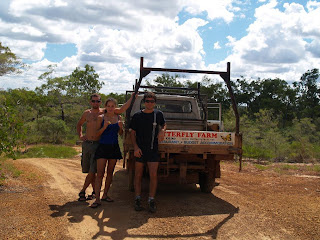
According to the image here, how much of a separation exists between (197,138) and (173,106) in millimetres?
2506

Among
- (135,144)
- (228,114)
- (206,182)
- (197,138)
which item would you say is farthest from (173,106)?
(228,114)

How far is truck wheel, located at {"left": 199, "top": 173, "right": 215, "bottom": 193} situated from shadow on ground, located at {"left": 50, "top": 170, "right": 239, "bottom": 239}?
0.13 metres

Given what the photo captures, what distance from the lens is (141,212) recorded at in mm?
5043

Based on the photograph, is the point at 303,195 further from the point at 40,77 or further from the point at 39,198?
the point at 40,77

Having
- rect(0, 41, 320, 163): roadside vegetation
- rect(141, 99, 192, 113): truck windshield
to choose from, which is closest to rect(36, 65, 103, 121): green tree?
rect(0, 41, 320, 163): roadside vegetation

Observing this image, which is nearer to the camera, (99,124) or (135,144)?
(135,144)

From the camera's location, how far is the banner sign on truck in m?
5.62

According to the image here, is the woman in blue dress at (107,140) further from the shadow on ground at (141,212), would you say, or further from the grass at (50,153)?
the grass at (50,153)

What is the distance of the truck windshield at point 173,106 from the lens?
7.97 meters

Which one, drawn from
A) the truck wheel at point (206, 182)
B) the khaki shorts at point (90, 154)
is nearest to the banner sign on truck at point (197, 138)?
the truck wheel at point (206, 182)

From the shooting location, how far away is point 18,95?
2616cm

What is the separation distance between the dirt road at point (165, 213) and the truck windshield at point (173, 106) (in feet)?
5.94

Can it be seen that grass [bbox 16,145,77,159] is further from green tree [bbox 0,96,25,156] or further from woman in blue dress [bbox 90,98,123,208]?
woman in blue dress [bbox 90,98,123,208]

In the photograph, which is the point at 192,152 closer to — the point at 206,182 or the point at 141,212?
the point at 206,182
